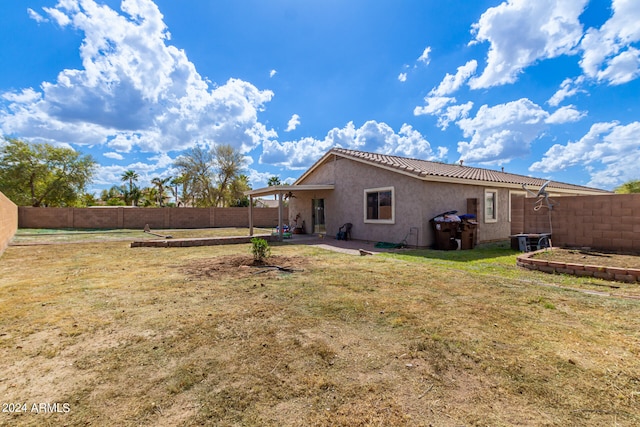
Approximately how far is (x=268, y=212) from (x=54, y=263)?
1992cm

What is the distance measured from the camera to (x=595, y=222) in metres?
8.93

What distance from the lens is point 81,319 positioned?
3.79 metres

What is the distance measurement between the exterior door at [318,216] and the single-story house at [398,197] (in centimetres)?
6

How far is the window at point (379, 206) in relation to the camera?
1168 cm

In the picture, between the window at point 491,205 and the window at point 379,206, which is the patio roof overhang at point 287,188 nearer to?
the window at point 379,206

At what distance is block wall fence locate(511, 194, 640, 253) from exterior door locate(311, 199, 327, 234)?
9573 millimetres

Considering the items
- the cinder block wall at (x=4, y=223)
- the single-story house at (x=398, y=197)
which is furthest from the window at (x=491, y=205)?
the cinder block wall at (x=4, y=223)

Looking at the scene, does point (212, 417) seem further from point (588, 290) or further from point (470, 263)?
point (470, 263)

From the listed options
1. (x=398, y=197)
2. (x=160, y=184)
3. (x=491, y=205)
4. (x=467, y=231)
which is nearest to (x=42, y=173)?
(x=160, y=184)

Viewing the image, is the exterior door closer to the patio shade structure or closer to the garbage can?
the patio shade structure

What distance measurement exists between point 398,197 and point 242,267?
6.80m

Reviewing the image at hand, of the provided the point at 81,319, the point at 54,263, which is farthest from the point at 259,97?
the point at 81,319

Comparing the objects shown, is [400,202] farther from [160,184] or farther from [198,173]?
[160,184]

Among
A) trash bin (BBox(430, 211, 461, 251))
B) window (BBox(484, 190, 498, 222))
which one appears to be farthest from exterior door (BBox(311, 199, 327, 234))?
window (BBox(484, 190, 498, 222))
